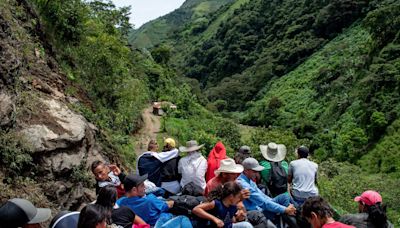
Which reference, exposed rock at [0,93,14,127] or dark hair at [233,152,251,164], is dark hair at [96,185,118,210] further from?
exposed rock at [0,93,14,127]

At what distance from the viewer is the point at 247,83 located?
6831cm

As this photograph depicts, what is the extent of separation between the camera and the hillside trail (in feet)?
60.4

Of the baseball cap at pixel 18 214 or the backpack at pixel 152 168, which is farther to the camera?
the backpack at pixel 152 168

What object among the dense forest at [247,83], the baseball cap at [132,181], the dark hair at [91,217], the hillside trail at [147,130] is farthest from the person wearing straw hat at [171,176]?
the hillside trail at [147,130]

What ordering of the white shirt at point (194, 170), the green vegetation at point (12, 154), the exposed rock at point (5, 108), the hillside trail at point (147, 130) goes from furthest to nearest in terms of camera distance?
1. the hillside trail at point (147, 130)
2. the exposed rock at point (5, 108)
3. the green vegetation at point (12, 154)
4. the white shirt at point (194, 170)

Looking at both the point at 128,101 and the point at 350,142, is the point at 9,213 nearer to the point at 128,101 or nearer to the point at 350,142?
the point at 128,101

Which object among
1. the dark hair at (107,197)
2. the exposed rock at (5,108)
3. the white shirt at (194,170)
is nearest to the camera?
the dark hair at (107,197)

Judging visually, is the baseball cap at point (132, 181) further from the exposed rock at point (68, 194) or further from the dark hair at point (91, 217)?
the exposed rock at point (68, 194)

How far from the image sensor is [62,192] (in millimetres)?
7281

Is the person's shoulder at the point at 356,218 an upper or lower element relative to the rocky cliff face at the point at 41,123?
lower

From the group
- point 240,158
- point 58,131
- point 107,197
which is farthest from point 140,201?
point 58,131

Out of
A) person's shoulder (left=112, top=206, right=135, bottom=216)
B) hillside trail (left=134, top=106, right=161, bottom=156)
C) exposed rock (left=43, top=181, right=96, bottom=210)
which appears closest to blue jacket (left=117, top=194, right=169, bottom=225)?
person's shoulder (left=112, top=206, right=135, bottom=216)

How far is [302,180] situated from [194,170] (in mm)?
1503

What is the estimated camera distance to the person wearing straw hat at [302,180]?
610cm
